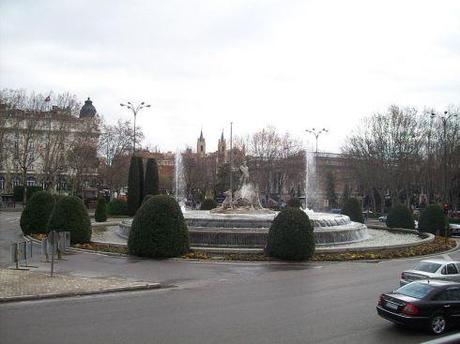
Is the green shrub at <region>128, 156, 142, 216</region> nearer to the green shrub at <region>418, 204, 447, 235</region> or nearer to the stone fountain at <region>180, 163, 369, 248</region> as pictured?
the stone fountain at <region>180, 163, 369, 248</region>

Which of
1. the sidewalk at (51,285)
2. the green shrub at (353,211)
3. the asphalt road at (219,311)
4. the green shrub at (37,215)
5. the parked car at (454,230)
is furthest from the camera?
the parked car at (454,230)

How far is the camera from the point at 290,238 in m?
24.6

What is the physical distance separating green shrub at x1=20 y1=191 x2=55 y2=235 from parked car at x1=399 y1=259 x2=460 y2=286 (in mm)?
23185

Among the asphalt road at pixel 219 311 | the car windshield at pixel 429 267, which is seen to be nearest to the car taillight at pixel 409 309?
the asphalt road at pixel 219 311

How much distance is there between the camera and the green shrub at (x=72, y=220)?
28250mm

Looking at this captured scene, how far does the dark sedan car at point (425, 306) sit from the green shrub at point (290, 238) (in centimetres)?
1143

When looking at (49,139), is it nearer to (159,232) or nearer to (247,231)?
(247,231)

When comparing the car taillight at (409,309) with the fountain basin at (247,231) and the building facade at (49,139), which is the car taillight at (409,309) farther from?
the building facade at (49,139)

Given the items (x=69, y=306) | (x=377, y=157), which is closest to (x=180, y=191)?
(x=377, y=157)

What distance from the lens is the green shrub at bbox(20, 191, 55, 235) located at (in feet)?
111

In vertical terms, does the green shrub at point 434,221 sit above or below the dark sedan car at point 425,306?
above

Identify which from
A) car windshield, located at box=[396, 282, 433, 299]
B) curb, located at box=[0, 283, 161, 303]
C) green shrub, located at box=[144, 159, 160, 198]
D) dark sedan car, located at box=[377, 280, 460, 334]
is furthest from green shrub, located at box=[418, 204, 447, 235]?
green shrub, located at box=[144, 159, 160, 198]

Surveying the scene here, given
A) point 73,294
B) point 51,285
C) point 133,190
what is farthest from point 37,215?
point 133,190

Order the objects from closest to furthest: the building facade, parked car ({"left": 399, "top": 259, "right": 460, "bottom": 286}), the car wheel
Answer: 1. the car wheel
2. parked car ({"left": 399, "top": 259, "right": 460, "bottom": 286})
3. the building facade
